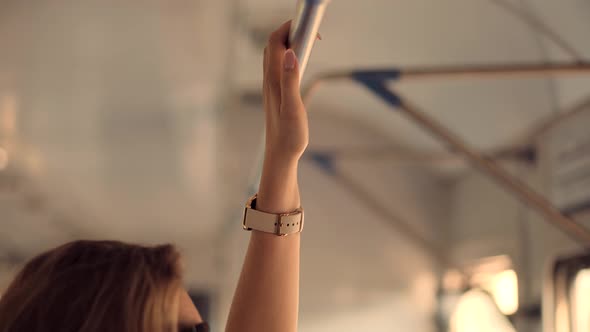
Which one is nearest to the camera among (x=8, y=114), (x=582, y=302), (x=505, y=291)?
(x=582, y=302)

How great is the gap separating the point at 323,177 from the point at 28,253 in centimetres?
401

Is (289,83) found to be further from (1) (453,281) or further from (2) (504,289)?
(1) (453,281)

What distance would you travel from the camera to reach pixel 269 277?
Result: 2.27 ft

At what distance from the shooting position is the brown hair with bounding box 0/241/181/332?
26.2 inches

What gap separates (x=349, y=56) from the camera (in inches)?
99.7

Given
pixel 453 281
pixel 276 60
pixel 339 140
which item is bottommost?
pixel 276 60

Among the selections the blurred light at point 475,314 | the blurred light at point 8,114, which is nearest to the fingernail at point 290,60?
the blurred light at point 8,114

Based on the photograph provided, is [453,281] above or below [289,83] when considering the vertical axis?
above

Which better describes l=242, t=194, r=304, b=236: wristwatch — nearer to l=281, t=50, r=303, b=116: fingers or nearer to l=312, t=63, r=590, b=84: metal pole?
l=281, t=50, r=303, b=116: fingers

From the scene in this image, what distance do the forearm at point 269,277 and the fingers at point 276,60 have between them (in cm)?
7

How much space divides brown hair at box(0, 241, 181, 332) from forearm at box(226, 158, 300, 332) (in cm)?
7

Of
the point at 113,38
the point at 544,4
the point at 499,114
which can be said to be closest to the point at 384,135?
the point at 499,114

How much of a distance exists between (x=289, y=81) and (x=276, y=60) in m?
0.05

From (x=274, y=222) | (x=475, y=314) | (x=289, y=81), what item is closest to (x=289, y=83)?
(x=289, y=81)
